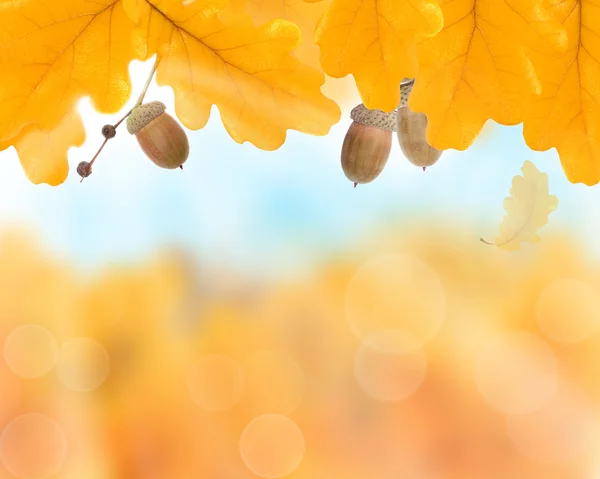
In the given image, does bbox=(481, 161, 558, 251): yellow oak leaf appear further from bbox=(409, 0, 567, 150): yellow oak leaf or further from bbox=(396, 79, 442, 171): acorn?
bbox=(409, 0, 567, 150): yellow oak leaf

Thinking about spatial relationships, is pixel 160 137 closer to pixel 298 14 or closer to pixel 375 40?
pixel 298 14

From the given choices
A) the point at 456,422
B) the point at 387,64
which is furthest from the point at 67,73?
the point at 456,422

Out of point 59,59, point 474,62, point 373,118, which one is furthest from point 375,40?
point 373,118

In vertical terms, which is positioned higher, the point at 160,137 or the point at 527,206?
the point at 160,137

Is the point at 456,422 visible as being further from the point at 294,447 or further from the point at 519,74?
the point at 519,74

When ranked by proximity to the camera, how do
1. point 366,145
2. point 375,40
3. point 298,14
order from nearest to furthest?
1. point 375,40
2. point 298,14
3. point 366,145

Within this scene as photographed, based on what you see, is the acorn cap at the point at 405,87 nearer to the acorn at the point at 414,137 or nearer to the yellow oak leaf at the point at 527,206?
the acorn at the point at 414,137

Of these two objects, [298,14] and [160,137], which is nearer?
[298,14]

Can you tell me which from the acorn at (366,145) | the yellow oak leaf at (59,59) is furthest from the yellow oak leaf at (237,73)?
the acorn at (366,145)
